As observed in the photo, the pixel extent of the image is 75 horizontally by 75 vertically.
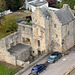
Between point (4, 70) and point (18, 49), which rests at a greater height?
point (18, 49)

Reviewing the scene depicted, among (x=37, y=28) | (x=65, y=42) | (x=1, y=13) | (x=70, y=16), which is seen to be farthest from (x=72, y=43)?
(x=1, y=13)

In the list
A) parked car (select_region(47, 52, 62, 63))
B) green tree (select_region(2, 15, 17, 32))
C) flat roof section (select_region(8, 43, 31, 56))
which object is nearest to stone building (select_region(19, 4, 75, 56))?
parked car (select_region(47, 52, 62, 63))

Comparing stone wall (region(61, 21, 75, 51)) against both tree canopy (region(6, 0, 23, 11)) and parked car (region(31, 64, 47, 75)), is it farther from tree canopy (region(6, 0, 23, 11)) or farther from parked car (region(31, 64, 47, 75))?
tree canopy (region(6, 0, 23, 11))

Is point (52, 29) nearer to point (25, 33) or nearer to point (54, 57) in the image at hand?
point (54, 57)

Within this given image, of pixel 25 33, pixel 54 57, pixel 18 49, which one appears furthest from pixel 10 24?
pixel 54 57

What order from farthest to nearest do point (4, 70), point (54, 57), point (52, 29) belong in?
1. point (52, 29)
2. point (4, 70)
3. point (54, 57)

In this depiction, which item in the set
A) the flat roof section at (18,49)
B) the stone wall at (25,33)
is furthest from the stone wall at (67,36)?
the flat roof section at (18,49)

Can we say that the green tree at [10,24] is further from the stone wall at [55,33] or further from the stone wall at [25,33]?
the stone wall at [55,33]
